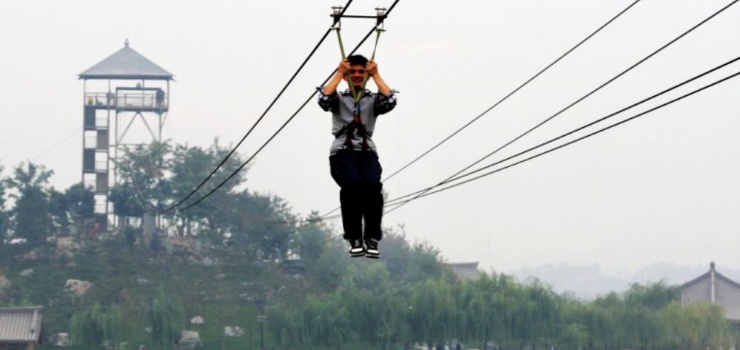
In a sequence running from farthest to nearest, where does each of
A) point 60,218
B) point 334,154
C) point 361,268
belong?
point 60,218 < point 361,268 < point 334,154

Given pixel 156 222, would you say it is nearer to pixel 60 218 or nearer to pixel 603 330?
pixel 60 218

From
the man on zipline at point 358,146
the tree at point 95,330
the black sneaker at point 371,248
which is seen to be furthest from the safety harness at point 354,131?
the tree at point 95,330

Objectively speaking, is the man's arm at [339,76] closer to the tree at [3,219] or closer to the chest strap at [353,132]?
the chest strap at [353,132]

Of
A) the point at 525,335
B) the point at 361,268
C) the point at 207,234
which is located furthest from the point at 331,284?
the point at 525,335

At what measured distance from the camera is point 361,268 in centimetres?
10044

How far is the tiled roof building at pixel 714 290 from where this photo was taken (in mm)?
111438

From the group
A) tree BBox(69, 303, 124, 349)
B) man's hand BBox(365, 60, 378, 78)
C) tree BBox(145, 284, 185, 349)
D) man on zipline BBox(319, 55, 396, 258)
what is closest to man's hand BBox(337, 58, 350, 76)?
man on zipline BBox(319, 55, 396, 258)

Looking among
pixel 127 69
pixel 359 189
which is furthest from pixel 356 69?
pixel 127 69

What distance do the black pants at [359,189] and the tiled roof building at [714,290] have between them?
95.8 m

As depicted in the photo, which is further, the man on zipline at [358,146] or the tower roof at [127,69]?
the tower roof at [127,69]

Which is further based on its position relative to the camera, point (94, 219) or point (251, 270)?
point (94, 219)

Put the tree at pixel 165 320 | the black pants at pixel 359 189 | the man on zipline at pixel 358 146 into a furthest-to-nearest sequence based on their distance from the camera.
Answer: the tree at pixel 165 320
the black pants at pixel 359 189
the man on zipline at pixel 358 146

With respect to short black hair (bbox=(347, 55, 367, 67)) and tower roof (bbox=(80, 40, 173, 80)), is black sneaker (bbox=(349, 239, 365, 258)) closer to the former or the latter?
short black hair (bbox=(347, 55, 367, 67))

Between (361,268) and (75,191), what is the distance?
22.3m
